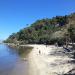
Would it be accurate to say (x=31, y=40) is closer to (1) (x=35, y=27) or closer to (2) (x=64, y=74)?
(1) (x=35, y=27)

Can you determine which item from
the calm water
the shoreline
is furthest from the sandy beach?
the calm water

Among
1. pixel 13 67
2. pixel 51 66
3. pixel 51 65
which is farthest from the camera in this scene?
pixel 13 67

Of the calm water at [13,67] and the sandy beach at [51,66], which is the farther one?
the calm water at [13,67]

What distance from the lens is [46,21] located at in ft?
621

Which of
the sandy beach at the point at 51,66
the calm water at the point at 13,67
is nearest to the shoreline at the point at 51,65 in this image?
the sandy beach at the point at 51,66

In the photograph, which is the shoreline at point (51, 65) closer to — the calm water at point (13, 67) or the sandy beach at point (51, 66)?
the sandy beach at point (51, 66)

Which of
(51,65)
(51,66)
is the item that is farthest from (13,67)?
(51,66)

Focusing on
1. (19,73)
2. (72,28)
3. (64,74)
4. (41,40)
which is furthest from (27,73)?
(41,40)

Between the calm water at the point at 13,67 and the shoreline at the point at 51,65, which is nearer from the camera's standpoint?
the shoreline at the point at 51,65

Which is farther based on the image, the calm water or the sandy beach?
the calm water

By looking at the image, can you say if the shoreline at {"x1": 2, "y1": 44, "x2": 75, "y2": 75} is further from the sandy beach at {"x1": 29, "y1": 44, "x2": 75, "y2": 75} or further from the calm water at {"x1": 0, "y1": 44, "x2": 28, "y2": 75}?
the calm water at {"x1": 0, "y1": 44, "x2": 28, "y2": 75}

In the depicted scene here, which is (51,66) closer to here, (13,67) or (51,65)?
(51,65)

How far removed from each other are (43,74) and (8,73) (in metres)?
5.90

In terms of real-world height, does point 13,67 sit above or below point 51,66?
below
